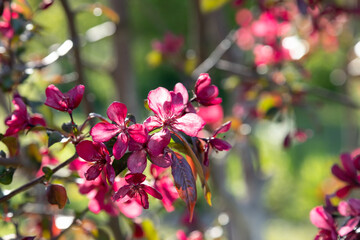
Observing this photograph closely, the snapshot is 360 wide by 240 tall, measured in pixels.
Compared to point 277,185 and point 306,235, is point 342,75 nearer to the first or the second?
point 306,235

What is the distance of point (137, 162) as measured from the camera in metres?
0.53

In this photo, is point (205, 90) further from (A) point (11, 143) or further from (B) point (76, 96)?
(A) point (11, 143)

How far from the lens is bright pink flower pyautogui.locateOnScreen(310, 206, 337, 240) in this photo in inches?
25.5

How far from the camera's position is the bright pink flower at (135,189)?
0.54 m

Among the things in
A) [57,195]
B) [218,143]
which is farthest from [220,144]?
[57,195]

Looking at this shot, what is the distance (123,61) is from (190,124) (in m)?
0.99

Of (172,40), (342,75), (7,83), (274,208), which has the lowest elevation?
(274,208)

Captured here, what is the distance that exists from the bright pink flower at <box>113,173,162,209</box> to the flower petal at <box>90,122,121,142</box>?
50mm

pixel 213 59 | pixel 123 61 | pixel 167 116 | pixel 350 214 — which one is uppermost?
pixel 167 116

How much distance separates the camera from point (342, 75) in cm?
198

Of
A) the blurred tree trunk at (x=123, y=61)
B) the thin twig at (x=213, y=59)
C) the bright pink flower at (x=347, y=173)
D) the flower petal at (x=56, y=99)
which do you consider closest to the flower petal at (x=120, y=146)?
the flower petal at (x=56, y=99)

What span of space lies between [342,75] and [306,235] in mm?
1709

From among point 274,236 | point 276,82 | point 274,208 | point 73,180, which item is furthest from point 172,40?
point 274,208

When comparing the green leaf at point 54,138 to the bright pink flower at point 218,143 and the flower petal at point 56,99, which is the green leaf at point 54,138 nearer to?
the flower petal at point 56,99
